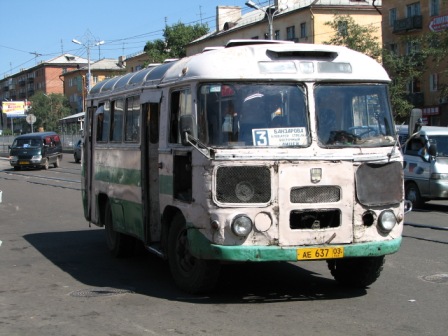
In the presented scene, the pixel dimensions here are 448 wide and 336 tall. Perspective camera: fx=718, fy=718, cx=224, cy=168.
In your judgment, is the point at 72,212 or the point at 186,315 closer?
the point at 186,315

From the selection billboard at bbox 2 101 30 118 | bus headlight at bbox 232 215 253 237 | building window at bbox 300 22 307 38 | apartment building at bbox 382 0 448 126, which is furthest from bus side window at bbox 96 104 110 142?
billboard at bbox 2 101 30 118

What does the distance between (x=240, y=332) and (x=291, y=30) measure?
6211cm

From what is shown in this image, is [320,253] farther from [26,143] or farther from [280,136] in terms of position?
[26,143]

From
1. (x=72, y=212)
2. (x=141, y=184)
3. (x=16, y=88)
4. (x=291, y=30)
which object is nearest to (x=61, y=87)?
(x=16, y=88)

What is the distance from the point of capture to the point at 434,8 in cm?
5150

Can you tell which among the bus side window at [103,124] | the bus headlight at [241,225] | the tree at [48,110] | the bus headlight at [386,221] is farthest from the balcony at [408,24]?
the tree at [48,110]

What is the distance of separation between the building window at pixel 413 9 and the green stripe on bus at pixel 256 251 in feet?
161

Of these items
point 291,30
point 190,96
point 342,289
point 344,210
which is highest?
point 291,30

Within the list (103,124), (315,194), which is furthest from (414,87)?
(315,194)

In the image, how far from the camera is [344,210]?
7301 mm

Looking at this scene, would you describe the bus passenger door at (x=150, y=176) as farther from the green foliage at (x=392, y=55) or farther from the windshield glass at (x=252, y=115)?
the green foliage at (x=392, y=55)

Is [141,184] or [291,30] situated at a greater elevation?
[291,30]

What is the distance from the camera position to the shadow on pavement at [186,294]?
25.6 ft

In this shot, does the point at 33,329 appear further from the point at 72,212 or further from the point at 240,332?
the point at 72,212
